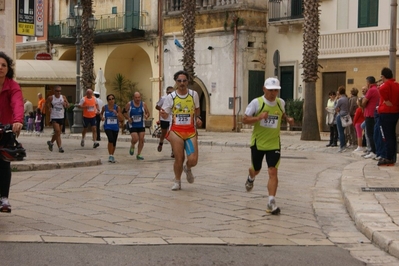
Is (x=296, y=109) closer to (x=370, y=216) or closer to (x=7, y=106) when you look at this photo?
(x=370, y=216)

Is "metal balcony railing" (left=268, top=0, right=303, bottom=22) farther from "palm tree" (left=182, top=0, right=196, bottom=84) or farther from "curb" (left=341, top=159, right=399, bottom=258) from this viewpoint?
"curb" (left=341, top=159, right=399, bottom=258)

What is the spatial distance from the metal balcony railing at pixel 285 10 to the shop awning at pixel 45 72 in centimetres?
1320

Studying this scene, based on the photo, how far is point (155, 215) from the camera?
369 inches

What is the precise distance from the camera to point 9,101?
8781 mm

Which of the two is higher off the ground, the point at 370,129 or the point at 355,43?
the point at 355,43

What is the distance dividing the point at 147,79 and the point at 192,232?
36133mm

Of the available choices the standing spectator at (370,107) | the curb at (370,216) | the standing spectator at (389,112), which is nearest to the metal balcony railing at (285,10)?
the standing spectator at (370,107)

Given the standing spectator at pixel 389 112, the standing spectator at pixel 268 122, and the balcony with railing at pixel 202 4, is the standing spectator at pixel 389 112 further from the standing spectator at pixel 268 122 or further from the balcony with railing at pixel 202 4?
the balcony with railing at pixel 202 4

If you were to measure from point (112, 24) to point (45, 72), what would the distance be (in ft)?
14.7

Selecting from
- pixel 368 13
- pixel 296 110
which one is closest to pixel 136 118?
pixel 296 110

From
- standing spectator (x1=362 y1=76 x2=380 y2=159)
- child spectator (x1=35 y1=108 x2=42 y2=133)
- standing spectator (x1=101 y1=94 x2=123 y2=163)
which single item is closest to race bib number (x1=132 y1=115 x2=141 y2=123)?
standing spectator (x1=101 y1=94 x2=123 y2=163)

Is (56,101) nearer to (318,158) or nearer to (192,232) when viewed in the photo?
(318,158)

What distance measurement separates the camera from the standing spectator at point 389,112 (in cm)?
1497

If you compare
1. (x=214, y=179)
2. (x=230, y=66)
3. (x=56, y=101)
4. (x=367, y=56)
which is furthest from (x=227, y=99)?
(x=214, y=179)
